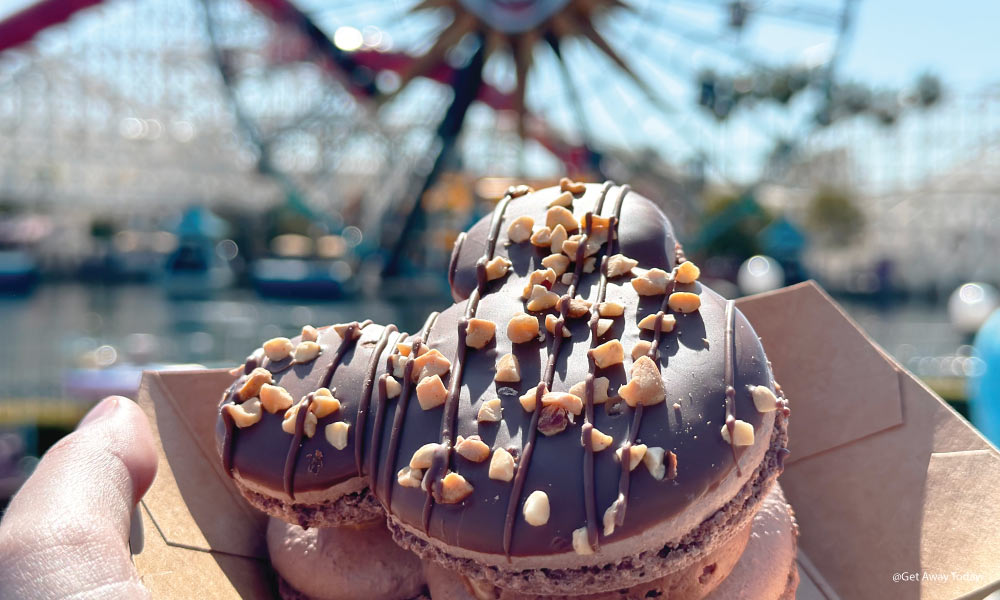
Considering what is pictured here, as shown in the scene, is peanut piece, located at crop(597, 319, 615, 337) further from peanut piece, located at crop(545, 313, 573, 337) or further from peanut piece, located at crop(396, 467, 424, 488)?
peanut piece, located at crop(396, 467, 424, 488)

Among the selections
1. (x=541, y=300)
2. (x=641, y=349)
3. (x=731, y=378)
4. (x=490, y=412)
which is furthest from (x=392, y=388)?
(x=731, y=378)

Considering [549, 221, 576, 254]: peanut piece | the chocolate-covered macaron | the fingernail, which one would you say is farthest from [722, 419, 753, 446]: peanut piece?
the fingernail

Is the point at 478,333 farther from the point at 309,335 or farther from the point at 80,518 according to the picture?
the point at 80,518

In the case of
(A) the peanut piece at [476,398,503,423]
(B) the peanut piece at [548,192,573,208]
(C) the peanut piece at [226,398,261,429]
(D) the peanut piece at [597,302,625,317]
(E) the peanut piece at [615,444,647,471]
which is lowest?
(C) the peanut piece at [226,398,261,429]

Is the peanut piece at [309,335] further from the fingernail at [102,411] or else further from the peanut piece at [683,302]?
the peanut piece at [683,302]

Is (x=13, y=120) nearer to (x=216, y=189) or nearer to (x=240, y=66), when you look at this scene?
(x=216, y=189)
